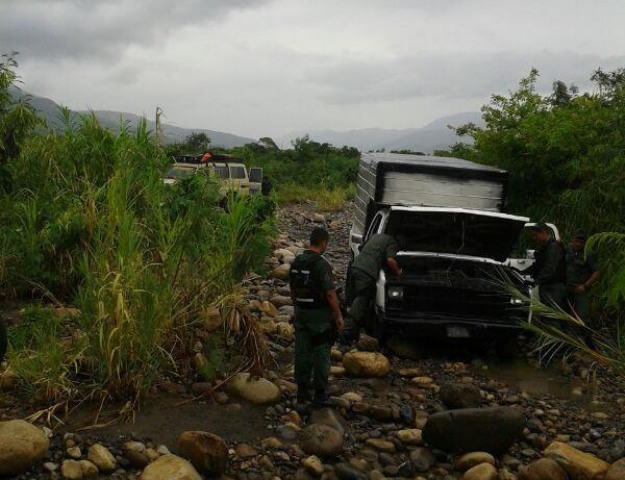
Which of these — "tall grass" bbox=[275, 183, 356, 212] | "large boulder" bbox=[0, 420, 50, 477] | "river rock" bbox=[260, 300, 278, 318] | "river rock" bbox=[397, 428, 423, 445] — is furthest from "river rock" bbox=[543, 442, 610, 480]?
"tall grass" bbox=[275, 183, 356, 212]

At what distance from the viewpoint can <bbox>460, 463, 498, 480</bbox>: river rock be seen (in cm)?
488

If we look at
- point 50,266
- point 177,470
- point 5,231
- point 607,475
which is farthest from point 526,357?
point 5,231

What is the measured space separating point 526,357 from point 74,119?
20.0 ft

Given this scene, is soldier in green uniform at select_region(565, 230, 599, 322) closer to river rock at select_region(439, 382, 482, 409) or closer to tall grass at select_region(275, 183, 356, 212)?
river rock at select_region(439, 382, 482, 409)

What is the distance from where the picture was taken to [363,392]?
6625 mm

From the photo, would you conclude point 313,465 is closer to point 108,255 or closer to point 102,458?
point 102,458

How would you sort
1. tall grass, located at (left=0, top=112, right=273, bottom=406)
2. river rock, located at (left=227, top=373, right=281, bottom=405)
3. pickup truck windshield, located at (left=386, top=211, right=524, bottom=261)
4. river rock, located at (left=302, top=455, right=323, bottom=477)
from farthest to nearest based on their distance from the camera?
1. pickup truck windshield, located at (left=386, top=211, right=524, bottom=261)
2. river rock, located at (left=227, top=373, right=281, bottom=405)
3. tall grass, located at (left=0, top=112, right=273, bottom=406)
4. river rock, located at (left=302, top=455, right=323, bottom=477)

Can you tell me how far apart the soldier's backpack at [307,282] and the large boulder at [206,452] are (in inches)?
58.8

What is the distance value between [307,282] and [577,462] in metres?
2.52

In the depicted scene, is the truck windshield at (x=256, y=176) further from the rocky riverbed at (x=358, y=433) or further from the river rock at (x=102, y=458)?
the river rock at (x=102, y=458)

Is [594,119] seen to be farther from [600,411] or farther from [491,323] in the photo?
[600,411]

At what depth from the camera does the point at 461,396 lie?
632 cm

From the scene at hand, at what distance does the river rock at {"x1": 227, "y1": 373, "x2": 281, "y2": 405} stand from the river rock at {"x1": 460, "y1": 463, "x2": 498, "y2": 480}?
6.03ft

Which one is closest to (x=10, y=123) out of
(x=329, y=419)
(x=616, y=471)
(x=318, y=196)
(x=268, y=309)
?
(x=268, y=309)
